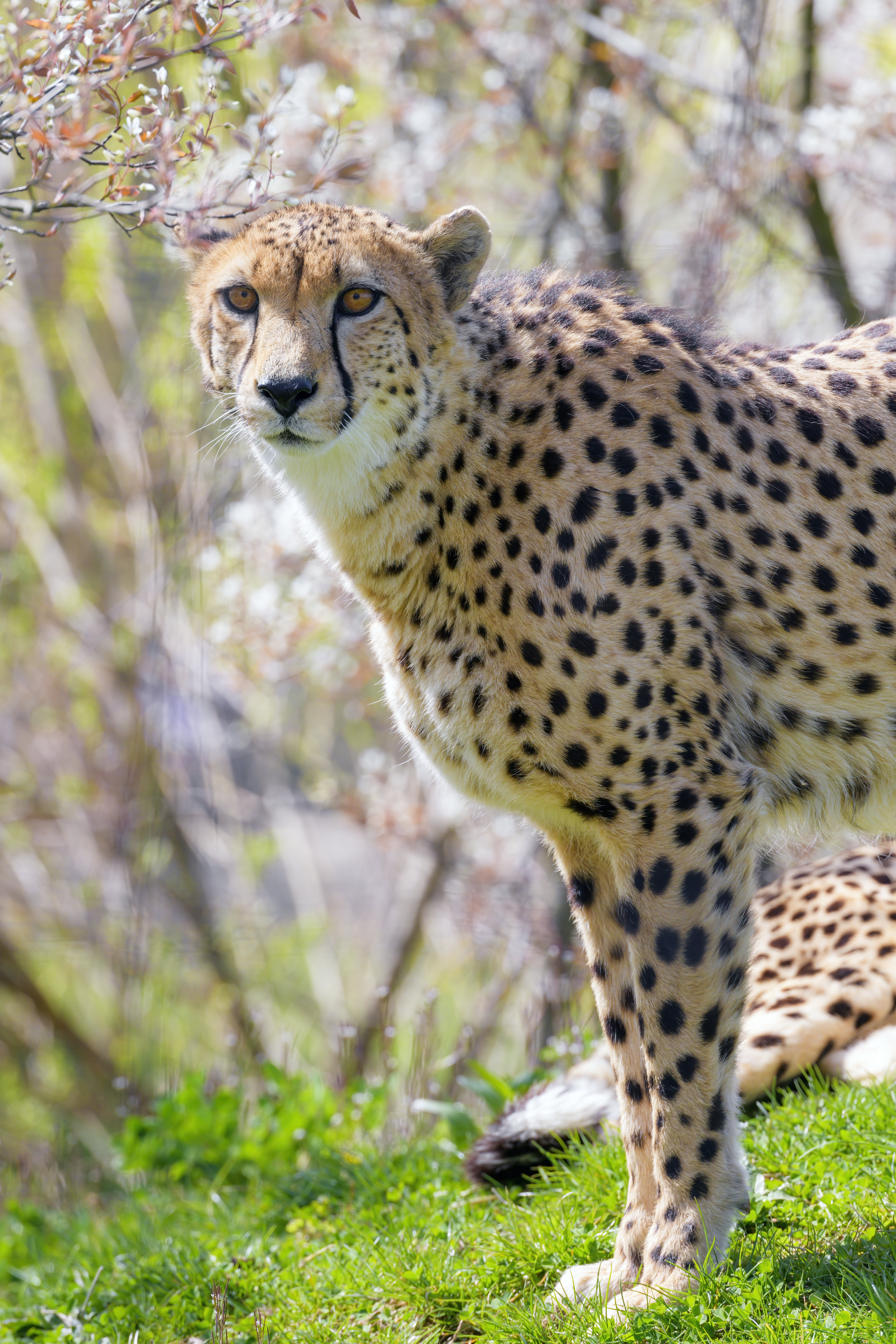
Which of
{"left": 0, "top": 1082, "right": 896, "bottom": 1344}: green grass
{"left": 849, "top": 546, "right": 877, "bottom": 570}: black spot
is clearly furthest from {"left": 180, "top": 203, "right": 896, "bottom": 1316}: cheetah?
{"left": 0, "top": 1082, "right": 896, "bottom": 1344}: green grass

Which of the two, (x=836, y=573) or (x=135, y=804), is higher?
(x=836, y=573)

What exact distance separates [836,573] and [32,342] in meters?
10.1

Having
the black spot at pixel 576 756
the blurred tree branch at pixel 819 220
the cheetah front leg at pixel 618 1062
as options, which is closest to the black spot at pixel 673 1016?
the cheetah front leg at pixel 618 1062

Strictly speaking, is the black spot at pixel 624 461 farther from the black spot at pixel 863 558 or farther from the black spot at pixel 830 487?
the black spot at pixel 863 558

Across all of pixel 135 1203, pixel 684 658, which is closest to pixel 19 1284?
pixel 135 1203

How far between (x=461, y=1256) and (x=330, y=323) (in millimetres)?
2506

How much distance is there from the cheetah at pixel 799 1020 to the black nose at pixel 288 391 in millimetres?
2049

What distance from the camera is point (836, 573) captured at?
3.49m

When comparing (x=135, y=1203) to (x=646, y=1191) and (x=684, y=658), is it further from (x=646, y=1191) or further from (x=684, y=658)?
(x=684, y=658)

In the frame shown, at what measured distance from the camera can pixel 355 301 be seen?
3479 millimetres

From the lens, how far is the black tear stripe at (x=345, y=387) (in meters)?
3.38

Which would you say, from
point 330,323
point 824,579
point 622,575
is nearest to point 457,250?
point 330,323

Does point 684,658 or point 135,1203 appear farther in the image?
point 135,1203

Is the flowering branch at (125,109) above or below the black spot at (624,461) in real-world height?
above
